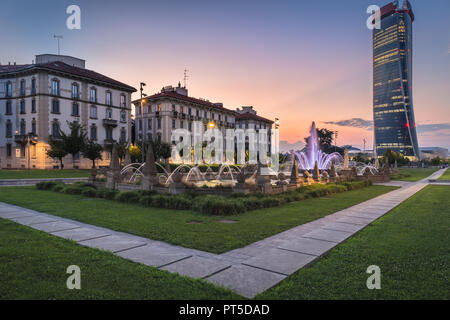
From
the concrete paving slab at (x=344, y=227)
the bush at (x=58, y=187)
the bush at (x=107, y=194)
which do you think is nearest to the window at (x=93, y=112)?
the bush at (x=58, y=187)

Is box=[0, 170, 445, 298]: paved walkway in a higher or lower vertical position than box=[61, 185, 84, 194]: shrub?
lower

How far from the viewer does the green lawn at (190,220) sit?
280 inches

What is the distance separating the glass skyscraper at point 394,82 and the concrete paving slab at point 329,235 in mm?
169543

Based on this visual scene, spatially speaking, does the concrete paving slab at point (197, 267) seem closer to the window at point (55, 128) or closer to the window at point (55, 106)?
the window at point (55, 128)

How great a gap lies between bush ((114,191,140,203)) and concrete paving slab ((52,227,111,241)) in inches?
211

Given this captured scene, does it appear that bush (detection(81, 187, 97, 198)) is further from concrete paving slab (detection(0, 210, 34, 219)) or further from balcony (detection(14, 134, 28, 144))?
balcony (detection(14, 134, 28, 144))

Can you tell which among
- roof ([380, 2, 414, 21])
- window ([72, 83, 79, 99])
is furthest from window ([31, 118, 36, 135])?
roof ([380, 2, 414, 21])

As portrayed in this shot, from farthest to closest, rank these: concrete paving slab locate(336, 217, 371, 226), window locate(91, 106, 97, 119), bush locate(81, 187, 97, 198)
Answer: window locate(91, 106, 97, 119) → bush locate(81, 187, 97, 198) → concrete paving slab locate(336, 217, 371, 226)

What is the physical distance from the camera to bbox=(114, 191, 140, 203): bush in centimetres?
1345

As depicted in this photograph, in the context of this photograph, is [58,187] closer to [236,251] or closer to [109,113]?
[236,251]

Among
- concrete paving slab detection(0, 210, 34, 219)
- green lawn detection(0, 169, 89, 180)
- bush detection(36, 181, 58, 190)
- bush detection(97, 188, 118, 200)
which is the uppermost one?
green lawn detection(0, 169, 89, 180)

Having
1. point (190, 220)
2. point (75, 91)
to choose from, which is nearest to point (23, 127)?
point (75, 91)

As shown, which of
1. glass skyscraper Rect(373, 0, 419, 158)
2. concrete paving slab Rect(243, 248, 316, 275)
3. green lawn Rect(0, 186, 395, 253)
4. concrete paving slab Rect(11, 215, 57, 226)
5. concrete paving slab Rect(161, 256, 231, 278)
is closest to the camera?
concrete paving slab Rect(161, 256, 231, 278)
